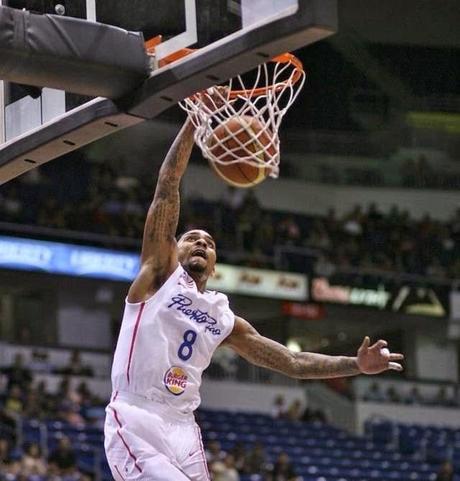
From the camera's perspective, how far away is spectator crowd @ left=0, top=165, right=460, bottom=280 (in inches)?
832

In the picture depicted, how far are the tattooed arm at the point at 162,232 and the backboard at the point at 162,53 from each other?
470 millimetres

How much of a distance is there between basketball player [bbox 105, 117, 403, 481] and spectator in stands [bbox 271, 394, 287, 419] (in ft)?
51.0

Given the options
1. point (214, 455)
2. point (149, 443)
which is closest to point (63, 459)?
point (214, 455)

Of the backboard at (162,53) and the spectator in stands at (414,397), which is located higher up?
the backboard at (162,53)

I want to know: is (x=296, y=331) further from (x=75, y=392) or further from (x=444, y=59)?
(x=75, y=392)

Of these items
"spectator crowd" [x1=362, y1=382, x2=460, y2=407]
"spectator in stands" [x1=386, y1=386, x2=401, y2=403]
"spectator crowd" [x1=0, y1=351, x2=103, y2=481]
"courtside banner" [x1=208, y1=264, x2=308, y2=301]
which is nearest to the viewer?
"spectator crowd" [x1=0, y1=351, x2=103, y2=481]

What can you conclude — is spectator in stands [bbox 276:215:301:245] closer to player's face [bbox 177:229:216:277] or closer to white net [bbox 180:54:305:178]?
white net [bbox 180:54:305:178]

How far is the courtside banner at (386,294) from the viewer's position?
2345cm

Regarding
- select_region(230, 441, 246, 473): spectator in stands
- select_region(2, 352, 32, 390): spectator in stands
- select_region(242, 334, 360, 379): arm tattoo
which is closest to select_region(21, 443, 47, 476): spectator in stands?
select_region(230, 441, 246, 473): spectator in stands

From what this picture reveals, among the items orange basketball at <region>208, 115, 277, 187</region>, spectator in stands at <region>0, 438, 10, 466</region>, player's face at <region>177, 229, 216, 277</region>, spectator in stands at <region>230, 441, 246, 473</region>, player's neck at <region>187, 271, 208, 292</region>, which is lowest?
spectator in stands at <region>230, 441, 246, 473</region>

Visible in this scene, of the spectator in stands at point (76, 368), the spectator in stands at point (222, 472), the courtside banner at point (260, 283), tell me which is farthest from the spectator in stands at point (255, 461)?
the courtside banner at point (260, 283)

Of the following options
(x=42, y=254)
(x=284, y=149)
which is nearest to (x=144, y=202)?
(x=42, y=254)

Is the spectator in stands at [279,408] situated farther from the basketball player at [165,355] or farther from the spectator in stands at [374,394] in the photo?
the basketball player at [165,355]

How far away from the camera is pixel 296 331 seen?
2755 cm
